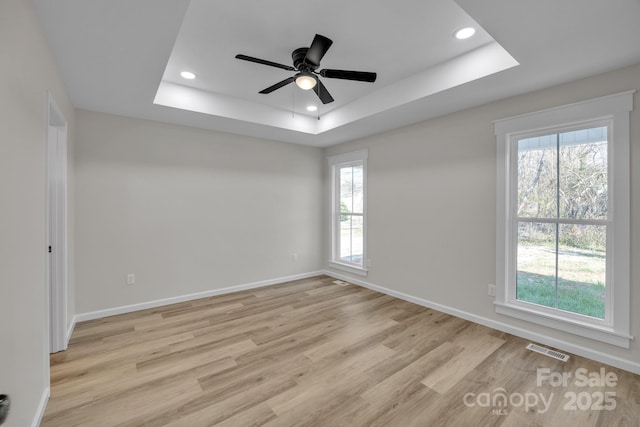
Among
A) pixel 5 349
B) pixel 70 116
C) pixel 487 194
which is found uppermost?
pixel 70 116

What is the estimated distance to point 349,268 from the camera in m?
4.89

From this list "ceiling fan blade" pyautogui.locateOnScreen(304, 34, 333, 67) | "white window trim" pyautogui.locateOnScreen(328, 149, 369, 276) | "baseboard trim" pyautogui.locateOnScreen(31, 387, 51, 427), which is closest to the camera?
"baseboard trim" pyautogui.locateOnScreen(31, 387, 51, 427)

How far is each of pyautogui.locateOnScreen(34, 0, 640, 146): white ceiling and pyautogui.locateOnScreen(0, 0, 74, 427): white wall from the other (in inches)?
14.8

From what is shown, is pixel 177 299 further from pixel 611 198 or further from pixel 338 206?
pixel 611 198

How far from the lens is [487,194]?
313cm

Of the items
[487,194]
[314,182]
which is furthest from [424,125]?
[314,182]

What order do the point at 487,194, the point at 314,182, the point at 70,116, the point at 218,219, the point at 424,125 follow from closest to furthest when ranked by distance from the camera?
1. the point at 70,116
2. the point at 487,194
3. the point at 424,125
4. the point at 218,219
5. the point at 314,182

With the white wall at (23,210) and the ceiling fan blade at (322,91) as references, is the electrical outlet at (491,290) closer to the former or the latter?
the ceiling fan blade at (322,91)

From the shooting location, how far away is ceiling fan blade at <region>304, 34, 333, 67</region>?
2.03 meters

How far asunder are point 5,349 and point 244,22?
7.85 ft

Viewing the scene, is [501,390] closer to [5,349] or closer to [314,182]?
[5,349]

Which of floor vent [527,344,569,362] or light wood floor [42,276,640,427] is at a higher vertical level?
floor vent [527,344,569,362]

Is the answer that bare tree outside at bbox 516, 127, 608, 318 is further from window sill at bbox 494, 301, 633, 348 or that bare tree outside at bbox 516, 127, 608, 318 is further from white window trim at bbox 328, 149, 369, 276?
white window trim at bbox 328, 149, 369, 276

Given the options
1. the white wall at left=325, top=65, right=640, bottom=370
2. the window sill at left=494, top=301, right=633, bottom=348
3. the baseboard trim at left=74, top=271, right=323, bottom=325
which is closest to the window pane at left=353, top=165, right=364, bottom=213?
the white wall at left=325, top=65, right=640, bottom=370
